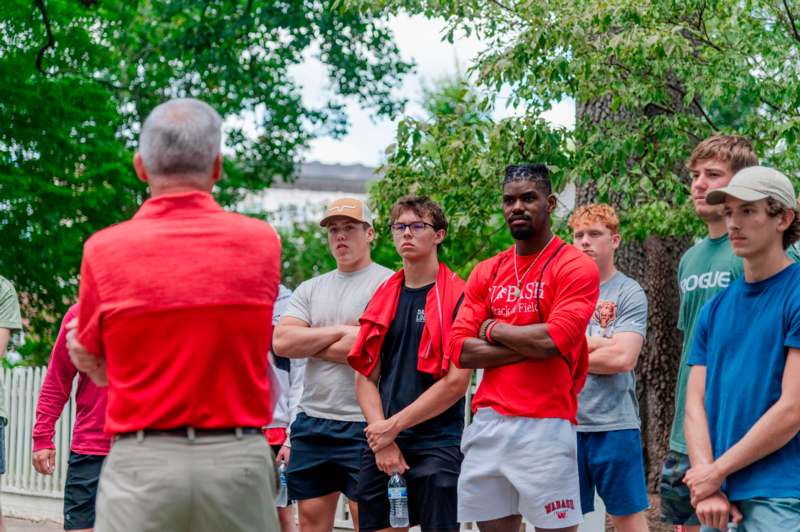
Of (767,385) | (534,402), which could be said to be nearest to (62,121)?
(534,402)

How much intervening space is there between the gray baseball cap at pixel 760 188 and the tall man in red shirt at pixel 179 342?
5.78ft

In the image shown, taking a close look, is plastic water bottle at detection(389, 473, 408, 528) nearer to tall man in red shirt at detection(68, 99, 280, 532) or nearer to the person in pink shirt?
the person in pink shirt

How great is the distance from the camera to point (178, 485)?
3490mm

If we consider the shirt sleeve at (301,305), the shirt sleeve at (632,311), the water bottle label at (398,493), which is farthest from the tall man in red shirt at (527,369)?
the shirt sleeve at (301,305)

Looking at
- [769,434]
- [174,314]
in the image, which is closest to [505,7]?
[769,434]

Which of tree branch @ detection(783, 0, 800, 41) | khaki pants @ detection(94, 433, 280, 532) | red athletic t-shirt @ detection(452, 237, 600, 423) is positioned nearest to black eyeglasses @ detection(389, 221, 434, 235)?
red athletic t-shirt @ detection(452, 237, 600, 423)

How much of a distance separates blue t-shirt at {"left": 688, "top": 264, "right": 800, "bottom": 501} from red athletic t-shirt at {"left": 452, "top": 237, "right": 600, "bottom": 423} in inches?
39.1

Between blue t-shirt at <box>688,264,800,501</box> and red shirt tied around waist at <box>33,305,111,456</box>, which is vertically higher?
blue t-shirt at <box>688,264,800,501</box>

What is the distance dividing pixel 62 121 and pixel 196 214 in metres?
16.9

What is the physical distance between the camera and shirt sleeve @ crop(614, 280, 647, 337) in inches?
253

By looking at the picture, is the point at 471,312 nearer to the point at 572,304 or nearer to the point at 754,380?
the point at 572,304

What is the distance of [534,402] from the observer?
5215 mm

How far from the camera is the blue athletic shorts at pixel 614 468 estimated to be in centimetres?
627

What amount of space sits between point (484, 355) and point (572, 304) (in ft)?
1.57
